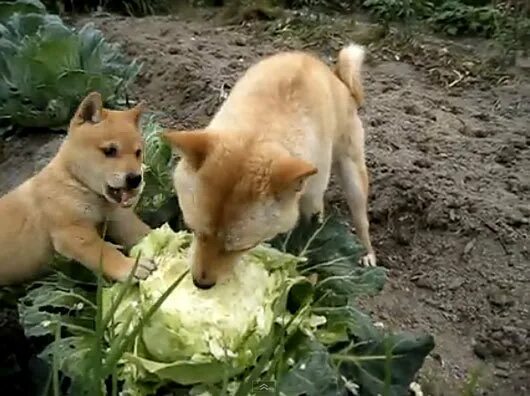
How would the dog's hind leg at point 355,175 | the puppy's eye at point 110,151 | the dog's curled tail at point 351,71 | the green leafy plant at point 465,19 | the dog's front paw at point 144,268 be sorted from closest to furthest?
1. the dog's front paw at point 144,268
2. the puppy's eye at point 110,151
3. the dog's hind leg at point 355,175
4. the dog's curled tail at point 351,71
5. the green leafy plant at point 465,19

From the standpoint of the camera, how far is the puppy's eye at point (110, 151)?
3635 millimetres

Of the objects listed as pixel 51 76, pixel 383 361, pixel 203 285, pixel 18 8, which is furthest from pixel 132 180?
pixel 18 8

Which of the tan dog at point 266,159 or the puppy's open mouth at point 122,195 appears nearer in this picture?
the tan dog at point 266,159

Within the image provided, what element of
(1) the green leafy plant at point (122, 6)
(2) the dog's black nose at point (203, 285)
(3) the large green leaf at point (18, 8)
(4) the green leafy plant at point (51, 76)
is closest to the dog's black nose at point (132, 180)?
(2) the dog's black nose at point (203, 285)

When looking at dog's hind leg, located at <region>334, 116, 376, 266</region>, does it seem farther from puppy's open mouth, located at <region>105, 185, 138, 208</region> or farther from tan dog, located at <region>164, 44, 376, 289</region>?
puppy's open mouth, located at <region>105, 185, 138, 208</region>

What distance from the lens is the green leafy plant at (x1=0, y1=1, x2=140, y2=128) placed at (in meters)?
5.23

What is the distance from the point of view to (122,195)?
3.63 metres

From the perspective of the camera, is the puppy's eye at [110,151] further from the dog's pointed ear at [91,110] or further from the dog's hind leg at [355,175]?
the dog's hind leg at [355,175]

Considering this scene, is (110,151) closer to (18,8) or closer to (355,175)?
(355,175)

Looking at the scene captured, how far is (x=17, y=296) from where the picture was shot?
12.9ft

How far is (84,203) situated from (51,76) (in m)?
1.61

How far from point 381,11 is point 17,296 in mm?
3911

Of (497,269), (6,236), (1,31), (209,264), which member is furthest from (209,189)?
(1,31)

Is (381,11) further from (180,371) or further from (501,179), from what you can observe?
(180,371)
